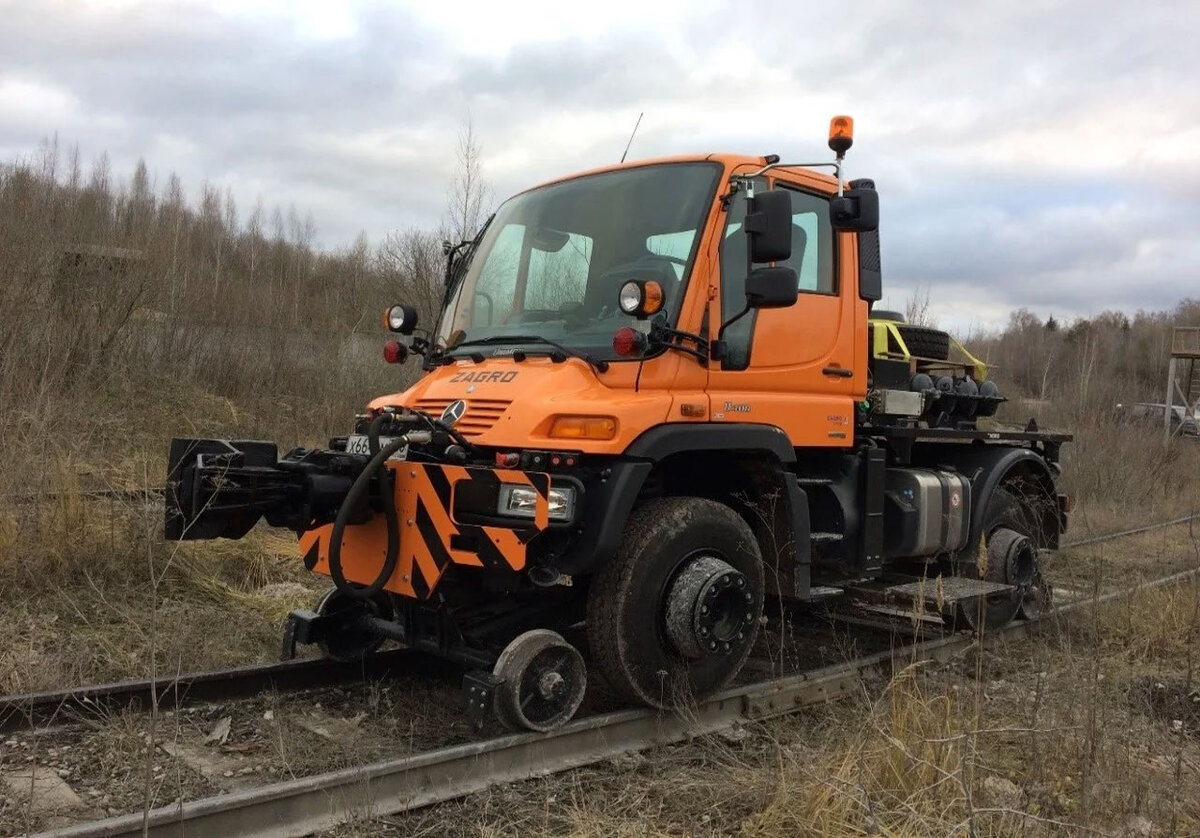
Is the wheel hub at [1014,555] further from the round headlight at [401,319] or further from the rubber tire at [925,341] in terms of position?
the round headlight at [401,319]

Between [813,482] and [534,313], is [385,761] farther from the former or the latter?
[813,482]

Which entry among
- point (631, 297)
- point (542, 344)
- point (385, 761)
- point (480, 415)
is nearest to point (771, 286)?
point (631, 297)

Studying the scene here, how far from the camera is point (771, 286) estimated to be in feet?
13.5

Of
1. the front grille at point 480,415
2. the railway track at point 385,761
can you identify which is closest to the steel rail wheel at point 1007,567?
the railway track at point 385,761

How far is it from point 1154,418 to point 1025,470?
2002cm

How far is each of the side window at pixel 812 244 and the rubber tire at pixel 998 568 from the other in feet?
7.51

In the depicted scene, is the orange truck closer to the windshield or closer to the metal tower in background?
the windshield

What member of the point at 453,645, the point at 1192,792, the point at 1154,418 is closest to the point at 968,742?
the point at 1192,792

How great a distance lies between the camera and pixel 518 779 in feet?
12.1

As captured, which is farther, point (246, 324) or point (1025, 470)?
point (246, 324)

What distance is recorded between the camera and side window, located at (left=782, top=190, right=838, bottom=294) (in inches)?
201

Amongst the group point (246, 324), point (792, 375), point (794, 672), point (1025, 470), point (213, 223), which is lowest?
point (794, 672)

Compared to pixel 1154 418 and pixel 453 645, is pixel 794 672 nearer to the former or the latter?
pixel 453 645

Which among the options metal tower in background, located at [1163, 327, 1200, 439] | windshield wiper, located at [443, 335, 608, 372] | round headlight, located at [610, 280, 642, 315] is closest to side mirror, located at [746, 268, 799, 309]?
round headlight, located at [610, 280, 642, 315]
